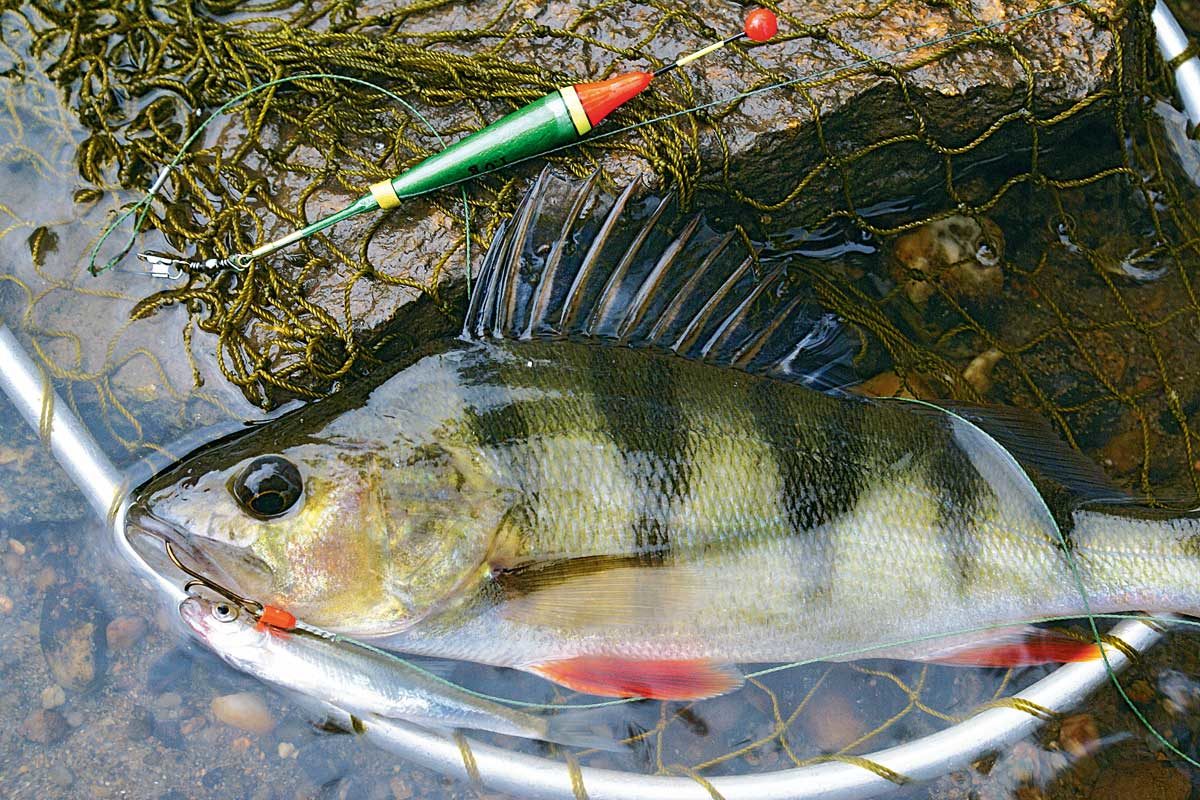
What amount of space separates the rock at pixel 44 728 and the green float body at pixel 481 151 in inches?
63.3

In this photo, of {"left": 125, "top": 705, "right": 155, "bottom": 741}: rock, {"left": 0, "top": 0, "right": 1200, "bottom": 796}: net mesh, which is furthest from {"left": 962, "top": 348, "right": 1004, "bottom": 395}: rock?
{"left": 125, "top": 705, "right": 155, "bottom": 741}: rock

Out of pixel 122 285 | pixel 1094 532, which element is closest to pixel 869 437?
pixel 1094 532

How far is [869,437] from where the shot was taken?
97.7 inches

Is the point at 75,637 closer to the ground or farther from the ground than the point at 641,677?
farther from the ground

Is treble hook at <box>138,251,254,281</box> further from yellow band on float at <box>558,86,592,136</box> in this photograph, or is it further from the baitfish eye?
yellow band on float at <box>558,86,592,136</box>

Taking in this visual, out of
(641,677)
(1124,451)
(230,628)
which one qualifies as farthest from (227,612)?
(1124,451)

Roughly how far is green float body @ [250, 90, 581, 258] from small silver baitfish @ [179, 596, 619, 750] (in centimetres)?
104

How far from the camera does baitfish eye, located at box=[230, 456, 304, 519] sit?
2.17m

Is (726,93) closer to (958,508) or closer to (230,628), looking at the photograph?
(958,508)

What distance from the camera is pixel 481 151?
2.50m

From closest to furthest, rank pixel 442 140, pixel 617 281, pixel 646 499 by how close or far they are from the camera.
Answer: pixel 646 499
pixel 617 281
pixel 442 140

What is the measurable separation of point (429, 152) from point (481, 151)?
29cm

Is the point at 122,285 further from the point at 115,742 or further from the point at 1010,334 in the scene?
the point at 1010,334

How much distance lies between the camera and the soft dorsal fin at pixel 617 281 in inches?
96.1
